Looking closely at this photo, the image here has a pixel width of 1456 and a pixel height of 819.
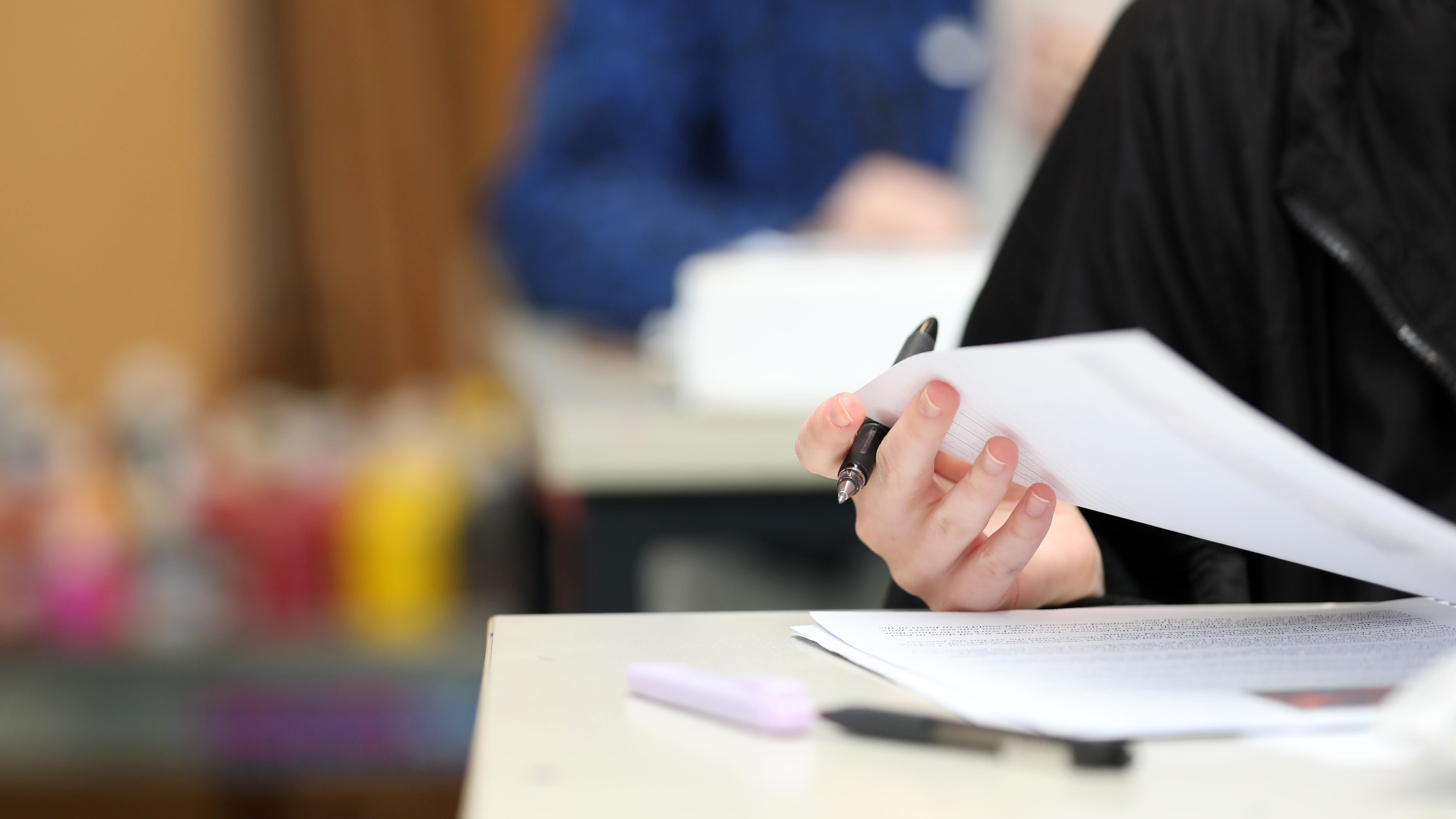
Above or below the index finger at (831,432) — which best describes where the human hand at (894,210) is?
above

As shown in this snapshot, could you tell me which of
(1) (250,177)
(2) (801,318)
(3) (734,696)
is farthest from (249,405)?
(3) (734,696)

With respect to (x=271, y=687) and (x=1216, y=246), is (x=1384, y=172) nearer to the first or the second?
(x=1216, y=246)

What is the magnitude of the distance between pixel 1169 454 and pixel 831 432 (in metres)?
0.14

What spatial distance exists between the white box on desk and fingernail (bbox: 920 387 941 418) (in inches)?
24.6

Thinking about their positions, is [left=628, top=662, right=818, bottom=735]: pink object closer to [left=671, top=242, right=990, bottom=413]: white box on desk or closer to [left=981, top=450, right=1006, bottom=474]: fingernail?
[left=981, top=450, right=1006, bottom=474]: fingernail

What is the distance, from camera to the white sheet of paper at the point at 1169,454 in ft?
1.10

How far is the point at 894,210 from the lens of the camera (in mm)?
1403

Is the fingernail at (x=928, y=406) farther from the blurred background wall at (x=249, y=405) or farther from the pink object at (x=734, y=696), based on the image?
the blurred background wall at (x=249, y=405)

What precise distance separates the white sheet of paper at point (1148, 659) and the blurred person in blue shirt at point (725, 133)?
36.6 inches

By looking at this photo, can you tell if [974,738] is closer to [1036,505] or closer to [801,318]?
[1036,505]

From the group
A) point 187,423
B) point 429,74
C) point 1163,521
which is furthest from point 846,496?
point 429,74

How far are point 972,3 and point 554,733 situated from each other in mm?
1675

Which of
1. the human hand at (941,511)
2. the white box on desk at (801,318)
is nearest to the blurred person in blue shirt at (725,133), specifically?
the white box on desk at (801,318)

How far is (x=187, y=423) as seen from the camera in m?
1.96
